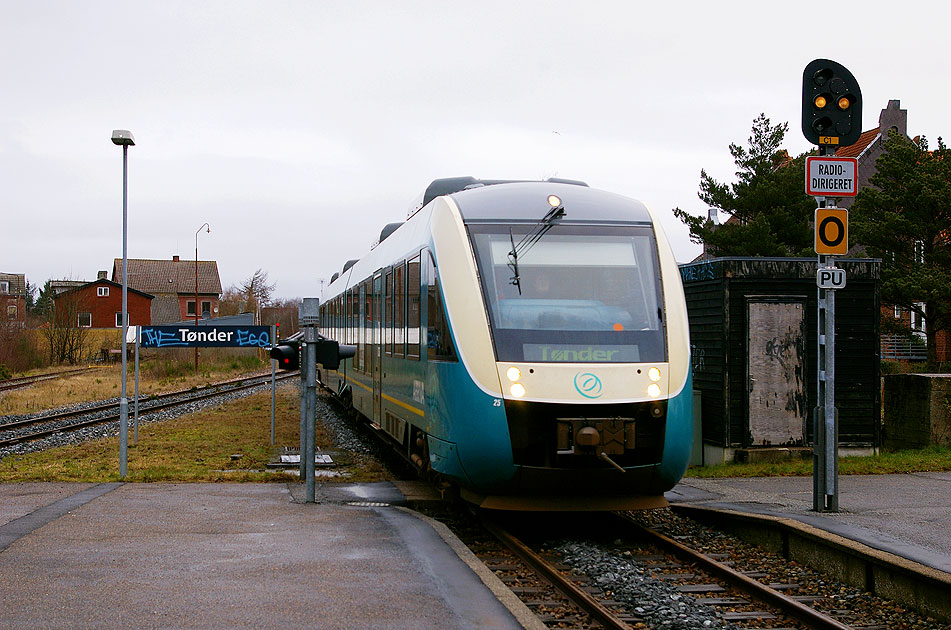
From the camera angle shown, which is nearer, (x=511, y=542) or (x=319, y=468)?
(x=511, y=542)

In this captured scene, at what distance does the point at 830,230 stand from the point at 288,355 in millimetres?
6023

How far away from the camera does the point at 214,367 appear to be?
163 ft

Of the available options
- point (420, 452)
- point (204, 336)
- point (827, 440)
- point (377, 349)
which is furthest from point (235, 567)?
point (204, 336)

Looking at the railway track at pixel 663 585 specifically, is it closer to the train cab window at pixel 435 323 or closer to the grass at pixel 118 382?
the train cab window at pixel 435 323

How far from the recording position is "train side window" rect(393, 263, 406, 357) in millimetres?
11758

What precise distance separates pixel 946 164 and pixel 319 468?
85.8ft

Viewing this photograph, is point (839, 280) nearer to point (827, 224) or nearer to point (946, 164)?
point (827, 224)

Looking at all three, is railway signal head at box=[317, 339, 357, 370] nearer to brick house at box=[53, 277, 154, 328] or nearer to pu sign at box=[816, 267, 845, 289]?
pu sign at box=[816, 267, 845, 289]

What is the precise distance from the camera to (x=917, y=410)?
605 inches

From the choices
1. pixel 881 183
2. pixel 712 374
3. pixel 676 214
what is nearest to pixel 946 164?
pixel 881 183

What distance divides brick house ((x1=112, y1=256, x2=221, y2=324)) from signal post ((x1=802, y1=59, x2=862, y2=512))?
3318 inches

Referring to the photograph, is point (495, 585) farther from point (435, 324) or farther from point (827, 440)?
point (827, 440)

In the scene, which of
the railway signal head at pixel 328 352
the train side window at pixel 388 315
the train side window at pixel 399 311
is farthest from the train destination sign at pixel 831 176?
the train side window at pixel 388 315

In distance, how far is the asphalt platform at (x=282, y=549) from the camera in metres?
6.02
